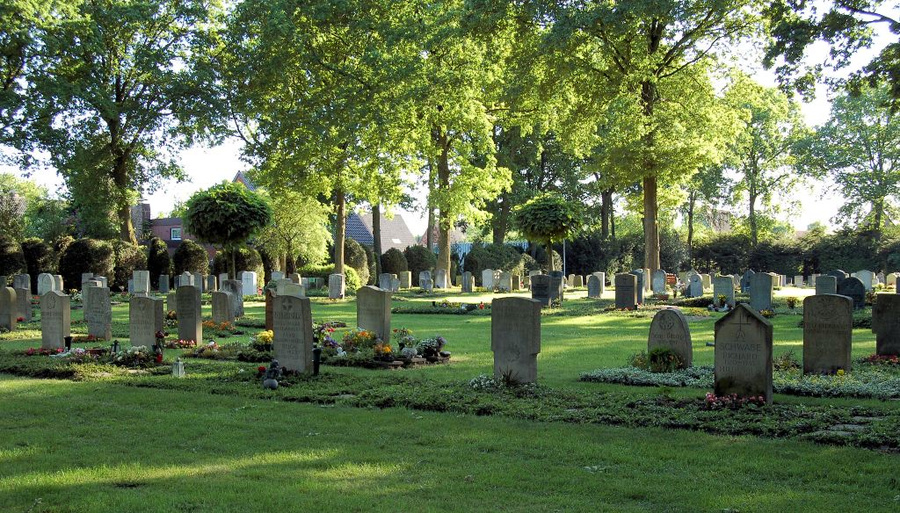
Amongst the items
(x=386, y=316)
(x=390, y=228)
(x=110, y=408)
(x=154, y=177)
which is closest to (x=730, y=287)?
(x=386, y=316)

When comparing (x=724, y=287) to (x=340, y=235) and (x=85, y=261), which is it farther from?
(x=85, y=261)

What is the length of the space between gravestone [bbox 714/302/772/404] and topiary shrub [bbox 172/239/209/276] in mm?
36108

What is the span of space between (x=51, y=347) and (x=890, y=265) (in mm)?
50851

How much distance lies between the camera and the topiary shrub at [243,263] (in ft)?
134

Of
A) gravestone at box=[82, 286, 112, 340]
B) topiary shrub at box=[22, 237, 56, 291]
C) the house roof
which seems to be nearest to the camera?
gravestone at box=[82, 286, 112, 340]

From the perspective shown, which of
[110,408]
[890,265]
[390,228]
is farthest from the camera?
[390,228]

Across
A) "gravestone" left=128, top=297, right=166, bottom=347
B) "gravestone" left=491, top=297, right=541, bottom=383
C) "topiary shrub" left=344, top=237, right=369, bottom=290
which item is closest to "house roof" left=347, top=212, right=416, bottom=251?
"topiary shrub" left=344, top=237, right=369, bottom=290

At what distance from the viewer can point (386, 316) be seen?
15547 millimetres

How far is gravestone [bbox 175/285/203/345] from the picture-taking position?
1584 centimetres

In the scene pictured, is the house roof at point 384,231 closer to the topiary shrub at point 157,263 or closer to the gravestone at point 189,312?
the topiary shrub at point 157,263

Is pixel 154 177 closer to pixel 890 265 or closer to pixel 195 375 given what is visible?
pixel 195 375

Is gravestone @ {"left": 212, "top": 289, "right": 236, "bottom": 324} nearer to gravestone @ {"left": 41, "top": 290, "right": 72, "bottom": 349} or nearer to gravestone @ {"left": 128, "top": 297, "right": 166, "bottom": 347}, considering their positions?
gravestone @ {"left": 41, "top": 290, "right": 72, "bottom": 349}

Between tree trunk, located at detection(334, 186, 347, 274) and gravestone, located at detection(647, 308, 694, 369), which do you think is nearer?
gravestone, located at detection(647, 308, 694, 369)

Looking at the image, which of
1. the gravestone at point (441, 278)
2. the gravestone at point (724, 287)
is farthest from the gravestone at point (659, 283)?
the gravestone at point (441, 278)
